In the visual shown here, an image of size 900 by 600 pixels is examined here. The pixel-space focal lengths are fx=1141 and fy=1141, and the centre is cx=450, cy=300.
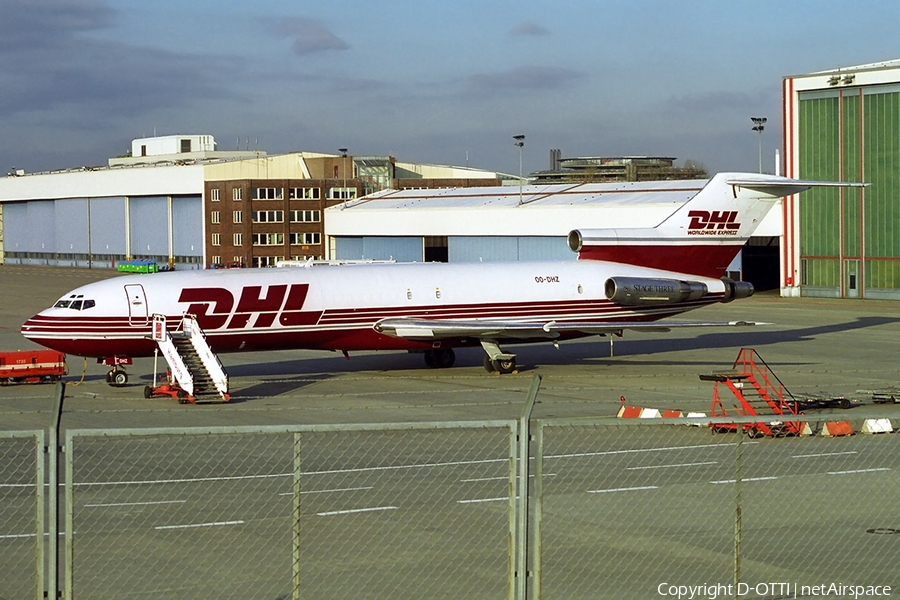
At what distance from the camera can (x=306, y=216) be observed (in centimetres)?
10381

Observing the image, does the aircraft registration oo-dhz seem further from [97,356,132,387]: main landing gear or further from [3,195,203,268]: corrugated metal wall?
[3,195,203,268]: corrugated metal wall

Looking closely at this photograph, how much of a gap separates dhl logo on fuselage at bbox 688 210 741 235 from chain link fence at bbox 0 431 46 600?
22.7m

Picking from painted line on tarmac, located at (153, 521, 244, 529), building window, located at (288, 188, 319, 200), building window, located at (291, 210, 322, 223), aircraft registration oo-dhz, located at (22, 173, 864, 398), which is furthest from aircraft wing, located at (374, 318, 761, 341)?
building window, located at (288, 188, 319, 200)

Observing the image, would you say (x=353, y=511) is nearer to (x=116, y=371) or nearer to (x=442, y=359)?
(x=116, y=371)

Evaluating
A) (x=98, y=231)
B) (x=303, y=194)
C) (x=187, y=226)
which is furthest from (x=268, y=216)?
(x=98, y=231)

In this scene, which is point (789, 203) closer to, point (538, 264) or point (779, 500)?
point (538, 264)

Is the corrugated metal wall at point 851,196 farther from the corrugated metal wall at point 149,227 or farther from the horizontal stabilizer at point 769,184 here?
the corrugated metal wall at point 149,227

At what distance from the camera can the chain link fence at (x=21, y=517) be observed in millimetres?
9773

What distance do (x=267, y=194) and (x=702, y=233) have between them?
233 ft

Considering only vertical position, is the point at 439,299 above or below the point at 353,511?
above

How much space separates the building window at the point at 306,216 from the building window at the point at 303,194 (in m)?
1.28

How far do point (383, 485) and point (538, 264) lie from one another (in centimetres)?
1897

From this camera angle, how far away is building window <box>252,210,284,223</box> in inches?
4050

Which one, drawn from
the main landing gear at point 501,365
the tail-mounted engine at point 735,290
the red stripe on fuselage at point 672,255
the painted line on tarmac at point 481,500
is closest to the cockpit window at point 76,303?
the main landing gear at point 501,365
